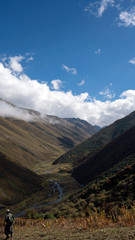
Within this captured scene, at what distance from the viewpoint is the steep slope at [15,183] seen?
8219 cm

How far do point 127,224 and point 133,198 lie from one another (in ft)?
39.9

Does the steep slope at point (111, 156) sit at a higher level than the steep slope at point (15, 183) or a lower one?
higher

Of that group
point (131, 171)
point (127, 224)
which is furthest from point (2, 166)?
point (127, 224)

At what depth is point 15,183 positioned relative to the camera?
9562 cm

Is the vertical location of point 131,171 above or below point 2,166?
below

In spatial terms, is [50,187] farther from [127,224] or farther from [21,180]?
[127,224]

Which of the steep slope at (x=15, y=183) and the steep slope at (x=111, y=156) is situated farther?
the steep slope at (x=111, y=156)

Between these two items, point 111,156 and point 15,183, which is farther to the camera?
point 111,156

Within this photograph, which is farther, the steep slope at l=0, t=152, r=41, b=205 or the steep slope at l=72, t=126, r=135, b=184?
the steep slope at l=72, t=126, r=135, b=184

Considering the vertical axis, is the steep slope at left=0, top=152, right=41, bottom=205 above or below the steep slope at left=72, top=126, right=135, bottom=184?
below

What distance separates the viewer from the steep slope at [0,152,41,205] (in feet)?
270

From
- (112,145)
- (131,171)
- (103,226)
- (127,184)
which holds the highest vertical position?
(112,145)

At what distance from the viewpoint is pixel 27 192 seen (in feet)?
315

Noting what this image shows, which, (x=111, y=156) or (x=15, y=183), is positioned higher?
(x=111, y=156)
